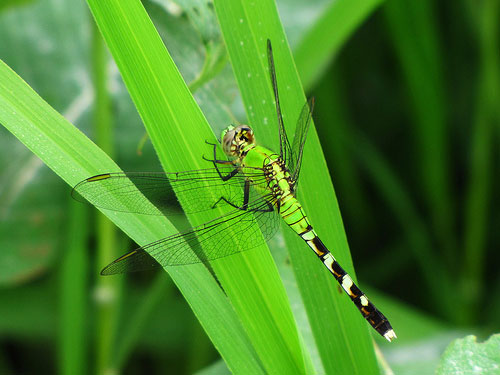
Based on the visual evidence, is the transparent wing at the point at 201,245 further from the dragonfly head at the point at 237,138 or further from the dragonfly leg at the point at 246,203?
the dragonfly head at the point at 237,138

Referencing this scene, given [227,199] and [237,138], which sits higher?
[237,138]

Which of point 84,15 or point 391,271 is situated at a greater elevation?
point 84,15

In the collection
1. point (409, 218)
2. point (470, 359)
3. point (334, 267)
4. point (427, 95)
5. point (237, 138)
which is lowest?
point (470, 359)

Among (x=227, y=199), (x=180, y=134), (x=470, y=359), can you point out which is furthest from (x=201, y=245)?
(x=470, y=359)

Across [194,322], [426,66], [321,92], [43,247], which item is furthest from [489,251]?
[43,247]

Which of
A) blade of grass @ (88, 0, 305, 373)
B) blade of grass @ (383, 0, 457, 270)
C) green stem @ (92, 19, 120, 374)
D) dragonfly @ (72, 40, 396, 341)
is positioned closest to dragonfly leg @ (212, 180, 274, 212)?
dragonfly @ (72, 40, 396, 341)

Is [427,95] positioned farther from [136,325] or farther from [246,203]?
[136,325]

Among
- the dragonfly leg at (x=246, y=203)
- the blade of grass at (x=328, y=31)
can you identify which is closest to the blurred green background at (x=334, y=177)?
the blade of grass at (x=328, y=31)

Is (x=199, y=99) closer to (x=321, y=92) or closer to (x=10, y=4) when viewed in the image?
(x=10, y=4)
